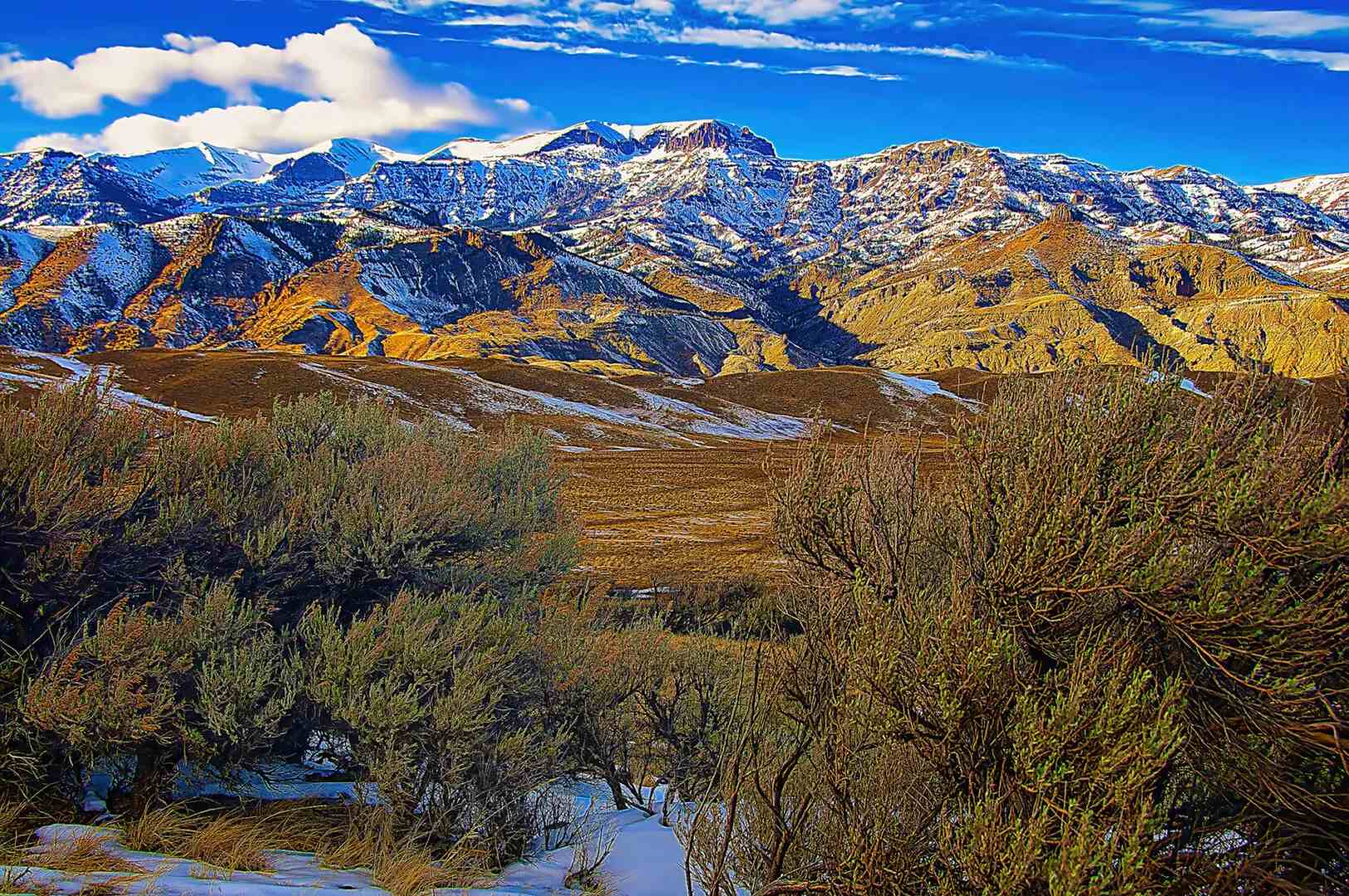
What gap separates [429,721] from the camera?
6.20m

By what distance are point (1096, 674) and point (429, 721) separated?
4542 millimetres

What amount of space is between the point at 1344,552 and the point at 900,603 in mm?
1905

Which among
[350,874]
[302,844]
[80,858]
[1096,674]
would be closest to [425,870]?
[350,874]

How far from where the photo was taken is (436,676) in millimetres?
6270

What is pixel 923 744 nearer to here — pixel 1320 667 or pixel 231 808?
pixel 1320 667

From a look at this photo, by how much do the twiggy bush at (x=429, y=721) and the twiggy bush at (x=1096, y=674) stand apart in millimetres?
2005

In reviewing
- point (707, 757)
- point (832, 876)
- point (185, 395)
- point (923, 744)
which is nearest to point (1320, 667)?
point (923, 744)

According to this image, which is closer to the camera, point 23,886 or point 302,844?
point 23,886

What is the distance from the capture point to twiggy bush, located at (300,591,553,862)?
593 cm

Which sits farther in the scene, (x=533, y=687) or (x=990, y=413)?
(x=533, y=687)

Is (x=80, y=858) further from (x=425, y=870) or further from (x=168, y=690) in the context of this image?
(x=425, y=870)

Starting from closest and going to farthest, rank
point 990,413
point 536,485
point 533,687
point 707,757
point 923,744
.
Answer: point 923,744, point 990,413, point 533,687, point 707,757, point 536,485

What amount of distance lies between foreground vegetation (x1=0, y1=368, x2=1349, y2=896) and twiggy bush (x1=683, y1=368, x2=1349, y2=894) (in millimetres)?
23

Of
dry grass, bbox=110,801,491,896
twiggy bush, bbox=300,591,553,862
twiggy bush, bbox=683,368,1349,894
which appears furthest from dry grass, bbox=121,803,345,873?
twiggy bush, bbox=683,368,1349,894
